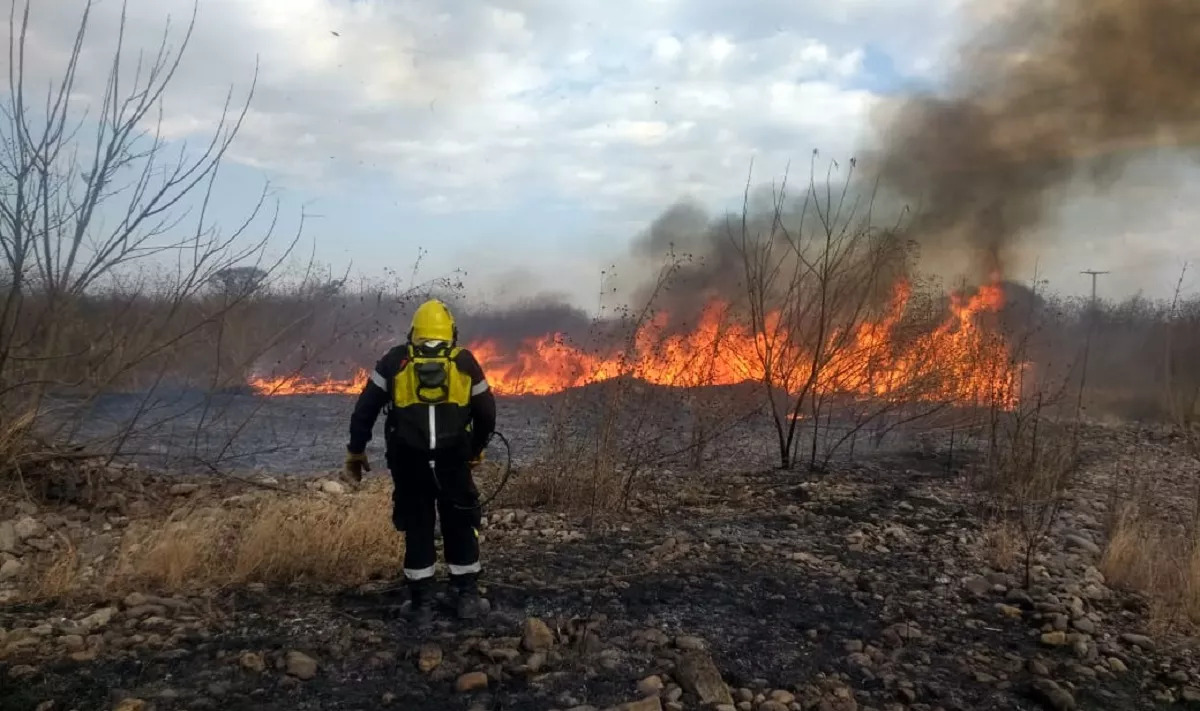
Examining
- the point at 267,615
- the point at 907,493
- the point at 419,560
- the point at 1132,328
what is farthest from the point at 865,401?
the point at 1132,328

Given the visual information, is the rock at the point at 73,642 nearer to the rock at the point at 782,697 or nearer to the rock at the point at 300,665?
the rock at the point at 300,665

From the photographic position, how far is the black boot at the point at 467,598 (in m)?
4.44

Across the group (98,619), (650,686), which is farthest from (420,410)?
(98,619)

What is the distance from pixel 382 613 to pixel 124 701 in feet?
4.49

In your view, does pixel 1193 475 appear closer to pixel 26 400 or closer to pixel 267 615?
pixel 267 615

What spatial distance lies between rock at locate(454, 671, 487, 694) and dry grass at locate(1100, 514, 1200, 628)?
4.07 m

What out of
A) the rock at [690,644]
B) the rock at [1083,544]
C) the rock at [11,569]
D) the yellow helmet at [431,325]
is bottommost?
the rock at [11,569]

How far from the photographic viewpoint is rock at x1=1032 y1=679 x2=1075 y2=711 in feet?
12.1

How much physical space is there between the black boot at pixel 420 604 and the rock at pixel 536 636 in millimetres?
564

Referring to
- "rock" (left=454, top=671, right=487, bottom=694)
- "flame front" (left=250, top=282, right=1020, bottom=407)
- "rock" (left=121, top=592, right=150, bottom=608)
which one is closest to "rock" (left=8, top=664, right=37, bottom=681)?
"rock" (left=121, top=592, right=150, bottom=608)

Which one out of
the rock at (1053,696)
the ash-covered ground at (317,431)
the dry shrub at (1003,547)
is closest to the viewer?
the rock at (1053,696)

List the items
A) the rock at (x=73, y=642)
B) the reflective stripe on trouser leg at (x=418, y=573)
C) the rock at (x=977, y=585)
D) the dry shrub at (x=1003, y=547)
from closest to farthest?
the rock at (x=73, y=642), the reflective stripe on trouser leg at (x=418, y=573), the rock at (x=977, y=585), the dry shrub at (x=1003, y=547)

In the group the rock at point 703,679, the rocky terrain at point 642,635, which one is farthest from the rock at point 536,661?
the rock at point 703,679

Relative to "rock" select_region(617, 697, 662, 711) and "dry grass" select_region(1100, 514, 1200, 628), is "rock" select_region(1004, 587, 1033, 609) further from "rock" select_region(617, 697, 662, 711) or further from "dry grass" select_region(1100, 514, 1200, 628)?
"rock" select_region(617, 697, 662, 711)
